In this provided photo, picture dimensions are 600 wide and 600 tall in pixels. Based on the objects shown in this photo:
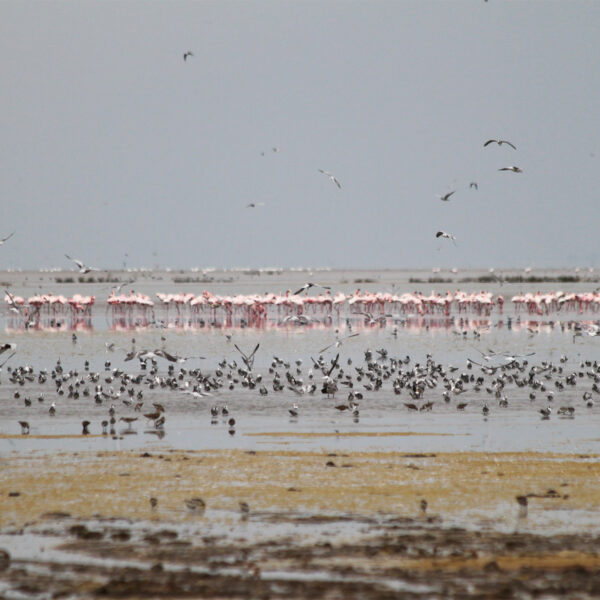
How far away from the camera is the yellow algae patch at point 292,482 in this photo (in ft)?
42.0

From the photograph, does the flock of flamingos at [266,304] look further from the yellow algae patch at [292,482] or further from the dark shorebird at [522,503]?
the dark shorebird at [522,503]

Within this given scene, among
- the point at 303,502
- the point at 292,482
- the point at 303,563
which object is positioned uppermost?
the point at 292,482

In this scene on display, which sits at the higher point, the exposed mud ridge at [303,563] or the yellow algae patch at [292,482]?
the yellow algae patch at [292,482]

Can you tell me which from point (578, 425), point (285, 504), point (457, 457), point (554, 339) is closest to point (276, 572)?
point (285, 504)

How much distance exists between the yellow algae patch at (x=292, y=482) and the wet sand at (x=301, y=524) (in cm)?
3

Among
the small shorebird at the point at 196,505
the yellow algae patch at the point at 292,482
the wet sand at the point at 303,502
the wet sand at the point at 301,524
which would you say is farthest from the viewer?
the yellow algae patch at the point at 292,482

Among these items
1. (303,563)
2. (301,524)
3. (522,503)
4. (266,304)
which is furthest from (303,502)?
(266,304)

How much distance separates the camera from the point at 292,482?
47.0 ft

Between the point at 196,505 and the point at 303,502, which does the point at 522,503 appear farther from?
the point at 196,505

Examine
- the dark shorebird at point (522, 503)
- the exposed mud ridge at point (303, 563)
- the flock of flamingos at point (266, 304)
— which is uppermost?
the flock of flamingos at point (266, 304)

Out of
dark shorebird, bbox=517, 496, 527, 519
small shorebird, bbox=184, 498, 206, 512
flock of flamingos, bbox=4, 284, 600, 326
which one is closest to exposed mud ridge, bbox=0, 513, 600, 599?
small shorebird, bbox=184, 498, 206, 512

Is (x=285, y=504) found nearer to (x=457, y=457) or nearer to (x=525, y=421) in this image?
(x=457, y=457)

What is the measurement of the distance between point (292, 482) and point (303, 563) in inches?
166

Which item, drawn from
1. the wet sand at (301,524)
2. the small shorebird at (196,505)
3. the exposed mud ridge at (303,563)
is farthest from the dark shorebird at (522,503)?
the small shorebird at (196,505)
